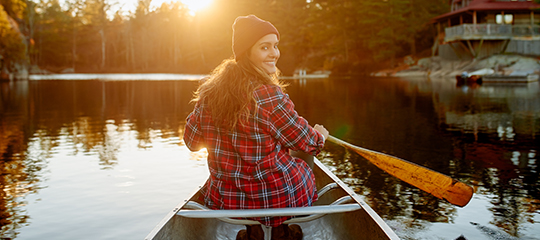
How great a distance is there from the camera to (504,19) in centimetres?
3988

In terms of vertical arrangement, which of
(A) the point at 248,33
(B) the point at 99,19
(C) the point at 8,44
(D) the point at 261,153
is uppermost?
(B) the point at 99,19

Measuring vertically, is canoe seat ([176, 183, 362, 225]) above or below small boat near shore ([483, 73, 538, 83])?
below

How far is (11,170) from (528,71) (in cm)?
3582

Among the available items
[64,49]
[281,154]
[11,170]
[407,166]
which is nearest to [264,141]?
[281,154]

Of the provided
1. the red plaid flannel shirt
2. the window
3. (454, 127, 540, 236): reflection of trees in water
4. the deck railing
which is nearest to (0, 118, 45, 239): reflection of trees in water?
the red plaid flannel shirt

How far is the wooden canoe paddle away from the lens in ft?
11.9

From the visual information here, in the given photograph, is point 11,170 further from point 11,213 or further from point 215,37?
point 215,37

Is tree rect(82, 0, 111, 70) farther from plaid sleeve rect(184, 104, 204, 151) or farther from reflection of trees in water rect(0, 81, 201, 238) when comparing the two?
plaid sleeve rect(184, 104, 204, 151)

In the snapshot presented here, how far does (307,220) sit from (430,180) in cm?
118

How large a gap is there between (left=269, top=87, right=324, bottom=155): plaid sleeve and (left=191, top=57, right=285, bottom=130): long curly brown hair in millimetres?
140

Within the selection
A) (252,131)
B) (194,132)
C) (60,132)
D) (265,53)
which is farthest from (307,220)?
(60,132)

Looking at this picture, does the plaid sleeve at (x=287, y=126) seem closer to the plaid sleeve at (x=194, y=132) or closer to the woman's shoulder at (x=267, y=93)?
→ the woman's shoulder at (x=267, y=93)

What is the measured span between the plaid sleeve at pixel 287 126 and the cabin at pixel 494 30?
37.7 metres

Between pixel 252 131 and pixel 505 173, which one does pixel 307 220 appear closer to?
pixel 252 131
